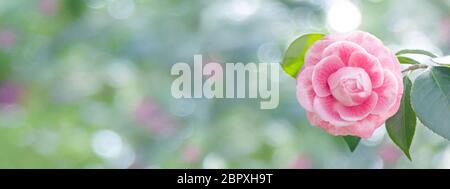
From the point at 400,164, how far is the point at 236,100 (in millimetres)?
424

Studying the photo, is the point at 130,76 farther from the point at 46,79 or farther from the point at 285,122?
the point at 285,122

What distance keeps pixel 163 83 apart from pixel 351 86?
52.7 inches

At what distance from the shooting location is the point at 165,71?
72.3 inches

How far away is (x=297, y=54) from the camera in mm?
586

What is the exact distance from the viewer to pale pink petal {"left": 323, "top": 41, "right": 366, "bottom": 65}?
0.55 metres

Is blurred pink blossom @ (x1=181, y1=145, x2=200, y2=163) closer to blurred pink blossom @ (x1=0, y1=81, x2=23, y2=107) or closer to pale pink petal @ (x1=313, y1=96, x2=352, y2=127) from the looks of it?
blurred pink blossom @ (x1=0, y1=81, x2=23, y2=107)

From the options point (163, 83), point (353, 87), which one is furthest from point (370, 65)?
point (163, 83)

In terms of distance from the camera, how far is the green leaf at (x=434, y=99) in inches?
21.4

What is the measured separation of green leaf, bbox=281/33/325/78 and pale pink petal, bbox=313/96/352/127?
0.14 feet

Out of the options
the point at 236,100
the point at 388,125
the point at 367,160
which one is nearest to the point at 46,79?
the point at 236,100

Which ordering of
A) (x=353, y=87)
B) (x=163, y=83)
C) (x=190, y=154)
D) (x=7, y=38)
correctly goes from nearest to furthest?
(x=353, y=87), (x=190, y=154), (x=163, y=83), (x=7, y=38)

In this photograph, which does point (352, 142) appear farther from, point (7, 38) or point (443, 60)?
point (7, 38)

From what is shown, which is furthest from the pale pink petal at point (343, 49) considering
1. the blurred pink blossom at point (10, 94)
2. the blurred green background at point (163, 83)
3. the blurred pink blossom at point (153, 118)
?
the blurred pink blossom at point (10, 94)
